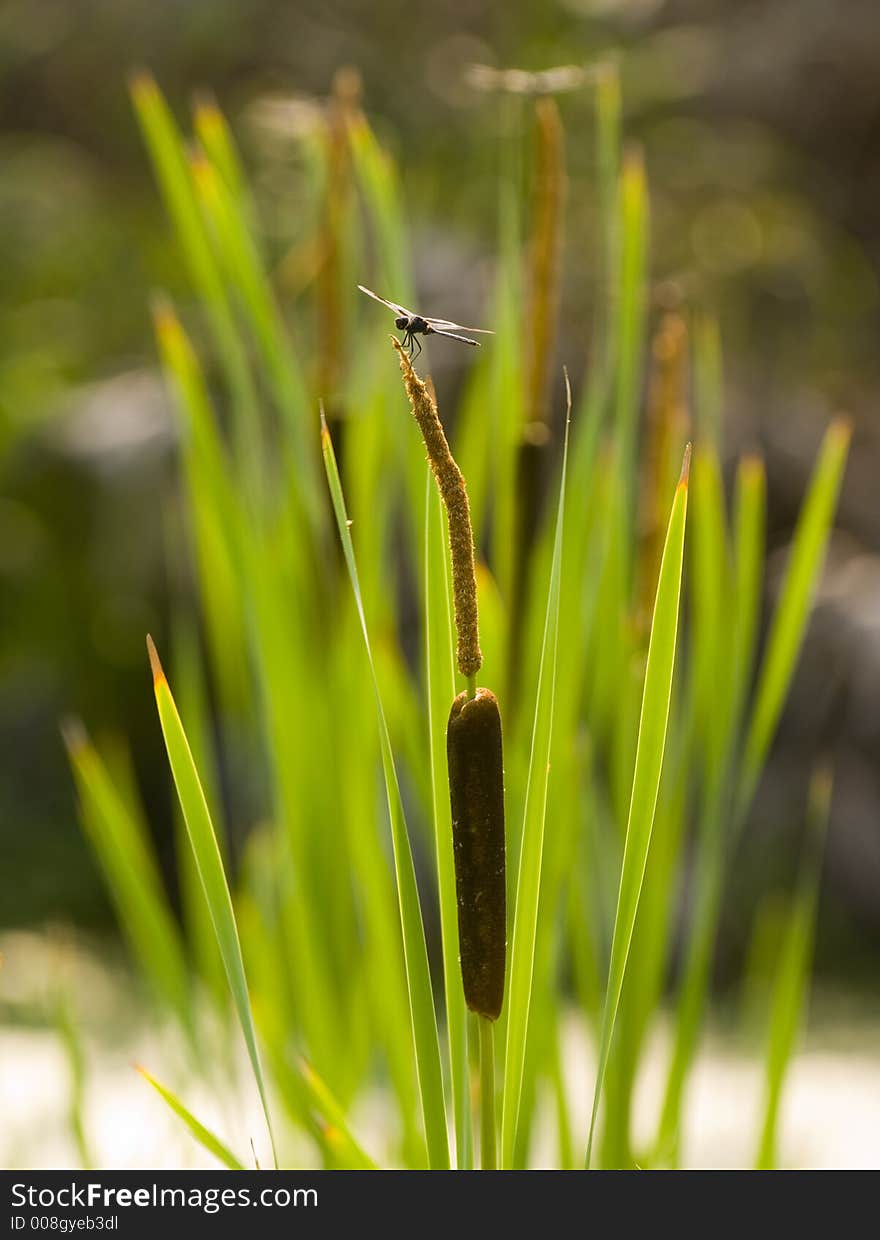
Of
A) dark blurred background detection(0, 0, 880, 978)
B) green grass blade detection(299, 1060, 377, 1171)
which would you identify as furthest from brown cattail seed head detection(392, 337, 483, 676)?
dark blurred background detection(0, 0, 880, 978)

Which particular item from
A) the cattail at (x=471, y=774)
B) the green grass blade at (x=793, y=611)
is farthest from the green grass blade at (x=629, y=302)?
the cattail at (x=471, y=774)

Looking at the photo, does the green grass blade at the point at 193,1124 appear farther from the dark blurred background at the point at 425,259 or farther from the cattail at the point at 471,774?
the dark blurred background at the point at 425,259

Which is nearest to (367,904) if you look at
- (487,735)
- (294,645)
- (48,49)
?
(294,645)

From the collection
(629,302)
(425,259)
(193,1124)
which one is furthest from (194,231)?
(425,259)

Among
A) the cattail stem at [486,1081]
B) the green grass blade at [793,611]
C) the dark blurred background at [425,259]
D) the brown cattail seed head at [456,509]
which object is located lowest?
the cattail stem at [486,1081]

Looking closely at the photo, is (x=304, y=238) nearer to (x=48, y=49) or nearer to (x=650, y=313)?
(x=650, y=313)

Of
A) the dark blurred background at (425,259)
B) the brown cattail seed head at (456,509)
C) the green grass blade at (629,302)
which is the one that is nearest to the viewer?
the brown cattail seed head at (456,509)
